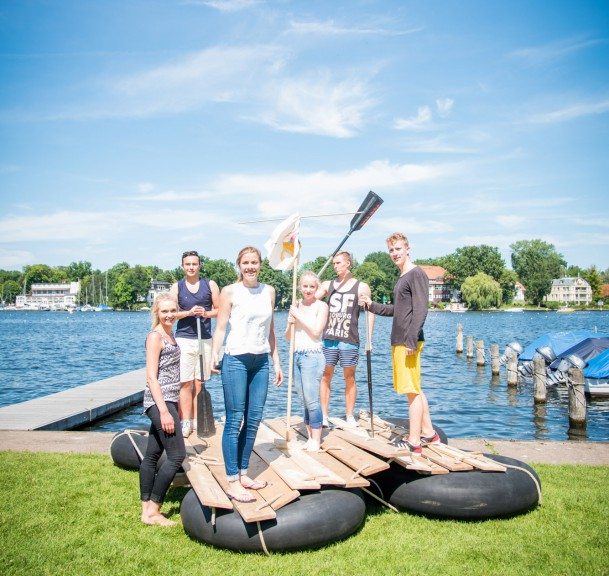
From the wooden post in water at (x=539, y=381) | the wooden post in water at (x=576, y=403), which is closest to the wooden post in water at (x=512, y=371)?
the wooden post in water at (x=539, y=381)

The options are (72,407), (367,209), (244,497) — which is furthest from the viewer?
(72,407)

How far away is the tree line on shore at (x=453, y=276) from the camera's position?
10910cm

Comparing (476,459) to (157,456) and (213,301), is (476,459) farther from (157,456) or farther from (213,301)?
(213,301)

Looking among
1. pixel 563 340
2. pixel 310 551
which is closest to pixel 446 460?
pixel 310 551

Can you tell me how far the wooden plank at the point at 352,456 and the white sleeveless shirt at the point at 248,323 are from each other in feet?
5.29

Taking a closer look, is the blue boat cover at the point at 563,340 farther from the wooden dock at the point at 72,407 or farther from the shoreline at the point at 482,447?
the wooden dock at the point at 72,407

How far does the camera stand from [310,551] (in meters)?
4.71

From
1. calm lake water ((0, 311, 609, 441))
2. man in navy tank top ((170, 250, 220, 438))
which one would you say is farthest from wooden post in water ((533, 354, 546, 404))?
man in navy tank top ((170, 250, 220, 438))

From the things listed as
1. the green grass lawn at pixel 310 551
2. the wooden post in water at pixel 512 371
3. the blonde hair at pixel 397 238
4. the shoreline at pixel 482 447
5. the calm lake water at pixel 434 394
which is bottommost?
the calm lake water at pixel 434 394

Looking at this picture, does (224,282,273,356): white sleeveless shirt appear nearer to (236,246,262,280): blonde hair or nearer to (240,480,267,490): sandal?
(236,246,262,280): blonde hair

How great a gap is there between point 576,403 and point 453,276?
11347cm

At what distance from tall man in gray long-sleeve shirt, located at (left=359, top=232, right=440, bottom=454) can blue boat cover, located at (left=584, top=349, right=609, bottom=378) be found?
52.9 ft

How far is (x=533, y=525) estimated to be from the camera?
17.1 ft

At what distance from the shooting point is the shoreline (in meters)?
7.72
